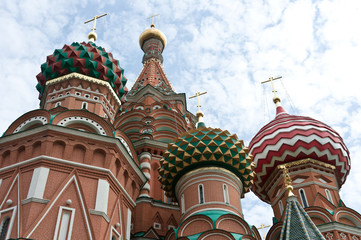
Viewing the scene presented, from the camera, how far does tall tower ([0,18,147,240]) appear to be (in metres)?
9.92

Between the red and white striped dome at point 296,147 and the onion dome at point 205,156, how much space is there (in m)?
3.13

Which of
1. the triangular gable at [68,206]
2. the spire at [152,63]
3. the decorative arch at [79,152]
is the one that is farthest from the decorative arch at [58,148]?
the spire at [152,63]

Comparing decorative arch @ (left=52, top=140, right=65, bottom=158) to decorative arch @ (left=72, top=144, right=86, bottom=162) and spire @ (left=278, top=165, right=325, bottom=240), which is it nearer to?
decorative arch @ (left=72, top=144, right=86, bottom=162)

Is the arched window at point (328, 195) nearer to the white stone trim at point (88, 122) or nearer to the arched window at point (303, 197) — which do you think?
the arched window at point (303, 197)

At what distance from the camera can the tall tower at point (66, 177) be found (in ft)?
32.6

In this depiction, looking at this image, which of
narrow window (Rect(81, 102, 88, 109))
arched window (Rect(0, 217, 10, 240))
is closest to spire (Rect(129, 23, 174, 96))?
narrow window (Rect(81, 102, 88, 109))

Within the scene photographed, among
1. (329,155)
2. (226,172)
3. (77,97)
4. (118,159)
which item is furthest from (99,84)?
(329,155)

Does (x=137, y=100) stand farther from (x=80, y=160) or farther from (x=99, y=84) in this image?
(x=80, y=160)

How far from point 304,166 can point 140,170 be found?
249 inches

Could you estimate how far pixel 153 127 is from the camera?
1772 cm

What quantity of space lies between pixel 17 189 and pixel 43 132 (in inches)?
62.2

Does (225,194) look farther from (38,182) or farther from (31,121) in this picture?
(31,121)

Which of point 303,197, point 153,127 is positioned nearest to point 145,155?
point 153,127

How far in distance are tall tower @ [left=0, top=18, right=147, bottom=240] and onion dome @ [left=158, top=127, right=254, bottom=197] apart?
0.96 meters
